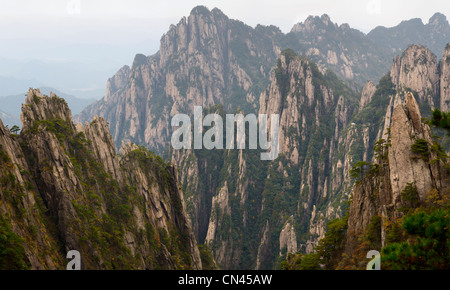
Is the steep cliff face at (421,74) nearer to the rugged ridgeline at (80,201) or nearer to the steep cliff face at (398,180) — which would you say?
the steep cliff face at (398,180)

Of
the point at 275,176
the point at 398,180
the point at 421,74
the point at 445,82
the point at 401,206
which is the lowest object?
the point at 275,176

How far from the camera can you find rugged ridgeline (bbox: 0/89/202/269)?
30.7 m

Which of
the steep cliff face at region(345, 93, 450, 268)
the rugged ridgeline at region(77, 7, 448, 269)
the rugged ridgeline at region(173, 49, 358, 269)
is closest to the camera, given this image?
the steep cliff face at region(345, 93, 450, 268)

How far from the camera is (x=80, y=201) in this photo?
1625 inches

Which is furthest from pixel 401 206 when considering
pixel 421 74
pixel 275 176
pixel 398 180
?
pixel 275 176

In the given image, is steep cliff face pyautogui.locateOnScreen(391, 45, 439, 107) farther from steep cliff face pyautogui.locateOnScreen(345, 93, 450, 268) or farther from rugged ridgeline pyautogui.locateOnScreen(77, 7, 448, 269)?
steep cliff face pyautogui.locateOnScreen(345, 93, 450, 268)

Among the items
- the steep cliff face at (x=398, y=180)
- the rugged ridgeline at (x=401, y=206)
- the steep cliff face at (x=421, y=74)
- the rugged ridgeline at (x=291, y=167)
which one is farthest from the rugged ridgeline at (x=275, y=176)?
the steep cliff face at (x=398, y=180)

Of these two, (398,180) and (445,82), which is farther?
(445,82)

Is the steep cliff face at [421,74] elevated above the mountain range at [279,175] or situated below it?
above

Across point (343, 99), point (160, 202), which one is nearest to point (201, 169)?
point (343, 99)

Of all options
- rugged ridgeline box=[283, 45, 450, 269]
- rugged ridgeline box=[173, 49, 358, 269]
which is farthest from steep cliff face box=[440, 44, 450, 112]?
rugged ridgeline box=[283, 45, 450, 269]

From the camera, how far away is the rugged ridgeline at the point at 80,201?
101ft

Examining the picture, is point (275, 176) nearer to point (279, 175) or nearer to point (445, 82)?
point (279, 175)
